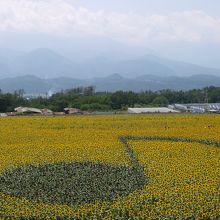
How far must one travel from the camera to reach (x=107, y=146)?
21047mm

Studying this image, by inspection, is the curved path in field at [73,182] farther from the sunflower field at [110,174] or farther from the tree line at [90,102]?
the tree line at [90,102]

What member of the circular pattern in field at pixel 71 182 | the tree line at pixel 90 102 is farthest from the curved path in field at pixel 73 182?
the tree line at pixel 90 102

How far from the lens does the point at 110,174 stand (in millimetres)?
15922

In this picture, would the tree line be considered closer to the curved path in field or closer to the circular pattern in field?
the curved path in field

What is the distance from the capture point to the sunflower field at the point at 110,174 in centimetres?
1202

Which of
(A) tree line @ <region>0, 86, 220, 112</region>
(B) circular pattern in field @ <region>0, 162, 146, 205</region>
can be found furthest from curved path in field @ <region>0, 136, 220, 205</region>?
(A) tree line @ <region>0, 86, 220, 112</region>

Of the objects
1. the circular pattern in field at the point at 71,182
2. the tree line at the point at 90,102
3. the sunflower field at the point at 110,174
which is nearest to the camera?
the sunflower field at the point at 110,174

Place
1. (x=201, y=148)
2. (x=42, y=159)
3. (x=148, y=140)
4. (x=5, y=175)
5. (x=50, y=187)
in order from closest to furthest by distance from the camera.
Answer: (x=50, y=187) → (x=5, y=175) → (x=42, y=159) → (x=201, y=148) → (x=148, y=140)

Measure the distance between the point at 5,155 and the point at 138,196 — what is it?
824 cm

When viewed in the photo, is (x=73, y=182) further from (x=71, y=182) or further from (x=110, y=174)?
(x=110, y=174)

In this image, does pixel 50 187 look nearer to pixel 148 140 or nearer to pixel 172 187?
pixel 172 187

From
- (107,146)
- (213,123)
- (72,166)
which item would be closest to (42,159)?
(72,166)

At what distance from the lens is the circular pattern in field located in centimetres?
1363

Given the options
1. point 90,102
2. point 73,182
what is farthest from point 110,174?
point 90,102
